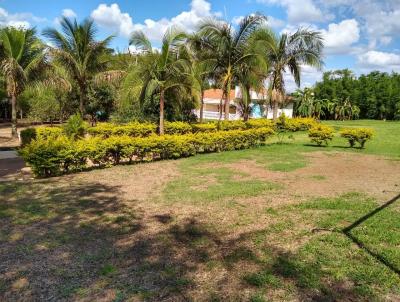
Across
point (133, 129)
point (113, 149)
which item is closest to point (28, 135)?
point (133, 129)

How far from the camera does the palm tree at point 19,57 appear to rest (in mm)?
17392

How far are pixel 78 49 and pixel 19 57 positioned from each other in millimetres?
2610

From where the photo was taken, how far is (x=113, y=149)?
11.0 metres

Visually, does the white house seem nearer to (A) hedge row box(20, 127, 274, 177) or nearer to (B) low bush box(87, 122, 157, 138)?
(B) low bush box(87, 122, 157, 138)

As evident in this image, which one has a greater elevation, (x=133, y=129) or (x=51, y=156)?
(x=133, y=129)

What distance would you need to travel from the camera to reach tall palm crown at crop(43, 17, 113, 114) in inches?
703

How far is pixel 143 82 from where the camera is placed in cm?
1446

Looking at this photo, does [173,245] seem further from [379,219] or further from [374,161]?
[374,161]

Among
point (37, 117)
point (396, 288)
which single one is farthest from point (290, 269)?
point (37, 117)

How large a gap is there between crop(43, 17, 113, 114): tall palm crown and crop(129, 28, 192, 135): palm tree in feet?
15.2

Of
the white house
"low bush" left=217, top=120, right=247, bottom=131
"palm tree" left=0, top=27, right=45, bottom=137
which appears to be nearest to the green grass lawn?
"low bush" left=217, top=120, right=247, bottom=131

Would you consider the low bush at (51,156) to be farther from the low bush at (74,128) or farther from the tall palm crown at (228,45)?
the tall palm crown at (228,45)

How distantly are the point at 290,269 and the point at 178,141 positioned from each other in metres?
8.90

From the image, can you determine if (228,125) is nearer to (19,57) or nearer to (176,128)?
(176,128)
